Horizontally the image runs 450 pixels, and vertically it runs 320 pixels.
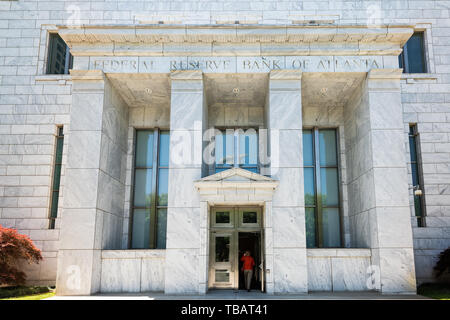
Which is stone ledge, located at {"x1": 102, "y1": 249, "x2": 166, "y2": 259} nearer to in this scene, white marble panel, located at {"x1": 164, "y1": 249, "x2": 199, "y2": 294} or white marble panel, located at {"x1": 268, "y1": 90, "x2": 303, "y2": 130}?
white marble panel, located at {"x1": 164, "y1": 249, "x2": 199, "y2": 294}

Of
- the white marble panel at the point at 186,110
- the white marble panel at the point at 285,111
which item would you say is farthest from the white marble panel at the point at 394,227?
the white marble panel at the point at 186,110

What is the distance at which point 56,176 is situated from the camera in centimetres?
1995

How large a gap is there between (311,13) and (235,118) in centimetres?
734

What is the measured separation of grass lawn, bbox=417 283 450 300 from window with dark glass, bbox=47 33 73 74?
20.6m

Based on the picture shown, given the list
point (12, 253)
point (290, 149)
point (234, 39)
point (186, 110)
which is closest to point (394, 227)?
point (290, 149)

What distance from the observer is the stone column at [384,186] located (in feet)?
49.2

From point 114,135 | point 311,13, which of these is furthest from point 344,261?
point 311,13

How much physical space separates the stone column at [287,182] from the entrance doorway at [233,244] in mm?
1735

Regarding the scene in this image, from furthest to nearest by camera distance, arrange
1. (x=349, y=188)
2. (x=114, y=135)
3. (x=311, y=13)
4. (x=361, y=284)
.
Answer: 1. (x=311, y=13)
2. (x=349, y=188)
3. (x=114, y=135)
4. (x=361, y=284)

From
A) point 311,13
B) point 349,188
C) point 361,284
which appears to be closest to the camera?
point 361,284

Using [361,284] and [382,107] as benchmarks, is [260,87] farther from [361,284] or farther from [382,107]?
[361,284]

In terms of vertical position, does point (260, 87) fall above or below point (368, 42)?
below

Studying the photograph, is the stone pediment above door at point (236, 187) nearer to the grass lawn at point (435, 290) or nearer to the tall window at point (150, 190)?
the tall window at point (150, 190)

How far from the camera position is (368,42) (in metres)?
16.4
